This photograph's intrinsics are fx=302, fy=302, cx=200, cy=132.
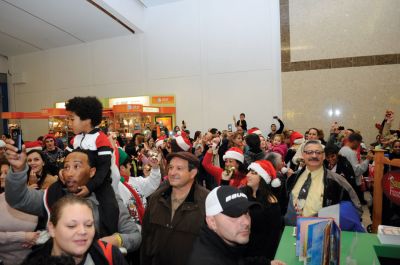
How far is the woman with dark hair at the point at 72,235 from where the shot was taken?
1580 mm

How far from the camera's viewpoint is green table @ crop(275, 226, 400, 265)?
7.50ft

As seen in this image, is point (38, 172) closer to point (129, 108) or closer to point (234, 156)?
point (234, 156)

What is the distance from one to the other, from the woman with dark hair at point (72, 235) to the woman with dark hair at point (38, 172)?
7.08ft

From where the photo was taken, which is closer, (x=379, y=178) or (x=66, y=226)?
(x=66, y=226)

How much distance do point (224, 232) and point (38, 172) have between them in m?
2.85

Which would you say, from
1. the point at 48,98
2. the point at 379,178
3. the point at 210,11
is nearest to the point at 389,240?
the point at 379,178

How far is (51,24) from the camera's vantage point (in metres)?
14.1

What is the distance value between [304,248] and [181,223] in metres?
0.94

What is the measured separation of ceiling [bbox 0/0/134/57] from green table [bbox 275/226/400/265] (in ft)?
41.3

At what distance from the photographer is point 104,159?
8.73 ft

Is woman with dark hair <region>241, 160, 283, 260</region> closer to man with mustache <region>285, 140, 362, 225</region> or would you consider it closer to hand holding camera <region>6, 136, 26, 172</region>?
man with mustache <region>285, 140, 362, 225</region>

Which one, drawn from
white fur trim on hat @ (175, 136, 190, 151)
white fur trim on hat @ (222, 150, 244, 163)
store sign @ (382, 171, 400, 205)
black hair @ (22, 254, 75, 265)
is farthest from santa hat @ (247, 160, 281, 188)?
black hair @ (22, 254, 75, 265)

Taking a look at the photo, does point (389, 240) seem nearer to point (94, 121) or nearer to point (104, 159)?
point (104, 159)

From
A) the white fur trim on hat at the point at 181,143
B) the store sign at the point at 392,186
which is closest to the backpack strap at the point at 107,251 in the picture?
the store sign at the point at 392,186
